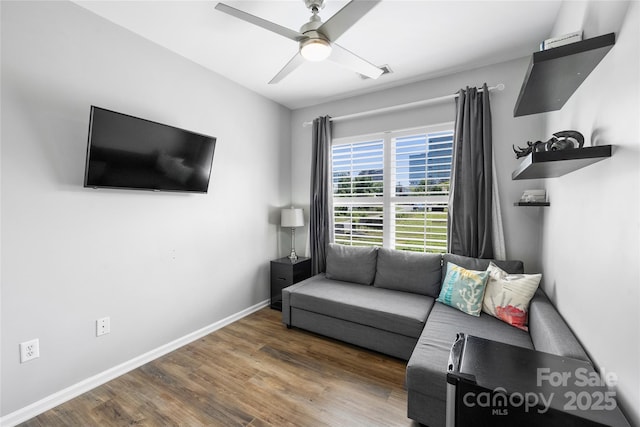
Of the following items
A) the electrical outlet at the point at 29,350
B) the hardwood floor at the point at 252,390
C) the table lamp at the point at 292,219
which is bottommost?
the hardwood floor at the point at 252,390

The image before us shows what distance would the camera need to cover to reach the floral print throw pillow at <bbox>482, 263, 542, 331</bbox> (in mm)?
2014

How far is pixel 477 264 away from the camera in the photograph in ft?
8.31

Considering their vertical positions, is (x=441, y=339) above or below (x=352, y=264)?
below

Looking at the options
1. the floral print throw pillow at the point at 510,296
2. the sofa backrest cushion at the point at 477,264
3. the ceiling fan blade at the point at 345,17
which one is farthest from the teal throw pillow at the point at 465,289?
the ceiling fan blade at the point at 345,17

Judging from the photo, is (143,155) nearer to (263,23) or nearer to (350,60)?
(263,23)

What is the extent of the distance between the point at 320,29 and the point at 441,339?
2111 mm

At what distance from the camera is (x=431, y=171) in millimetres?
3041

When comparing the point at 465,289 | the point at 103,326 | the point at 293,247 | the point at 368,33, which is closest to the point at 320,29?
the point at 368,33

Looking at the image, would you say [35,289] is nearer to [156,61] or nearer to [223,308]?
[223,308]

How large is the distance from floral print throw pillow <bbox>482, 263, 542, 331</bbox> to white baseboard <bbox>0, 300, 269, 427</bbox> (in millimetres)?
2625

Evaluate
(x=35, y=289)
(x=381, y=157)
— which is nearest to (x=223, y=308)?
(x=35, y=289)

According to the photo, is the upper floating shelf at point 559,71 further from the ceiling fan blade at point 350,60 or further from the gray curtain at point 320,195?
the gray curtain at point 320,195

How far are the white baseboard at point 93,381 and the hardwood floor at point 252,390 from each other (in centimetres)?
5

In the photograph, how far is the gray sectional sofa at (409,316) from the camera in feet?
5.15
